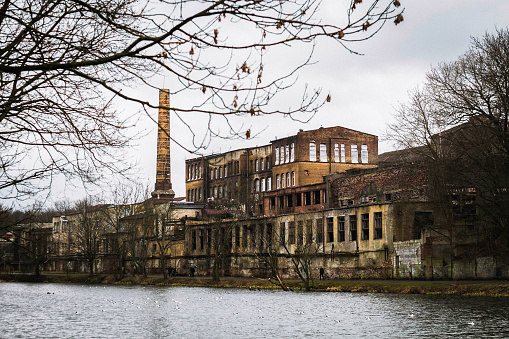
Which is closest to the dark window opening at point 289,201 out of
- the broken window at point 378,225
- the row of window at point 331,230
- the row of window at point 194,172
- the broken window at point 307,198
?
the broken window at point 307,198

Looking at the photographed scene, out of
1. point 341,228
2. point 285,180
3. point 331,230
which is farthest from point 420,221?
point 285,180

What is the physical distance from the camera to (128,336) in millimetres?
22719

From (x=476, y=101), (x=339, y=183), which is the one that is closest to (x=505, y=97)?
(x=476, y=101)

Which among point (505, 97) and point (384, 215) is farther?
point (384, 215)

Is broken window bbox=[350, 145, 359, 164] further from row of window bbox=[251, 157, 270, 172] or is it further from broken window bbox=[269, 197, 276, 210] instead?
row of window bbox=[251, 157, 270, 172]

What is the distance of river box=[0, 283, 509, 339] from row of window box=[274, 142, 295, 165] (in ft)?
140

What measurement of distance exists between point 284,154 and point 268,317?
56.4 metres

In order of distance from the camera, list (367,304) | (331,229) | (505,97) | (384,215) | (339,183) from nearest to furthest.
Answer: (367,304)
(505,97)
(384,215)
(331,229)
(339,183)

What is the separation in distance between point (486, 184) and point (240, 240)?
33.1 meters


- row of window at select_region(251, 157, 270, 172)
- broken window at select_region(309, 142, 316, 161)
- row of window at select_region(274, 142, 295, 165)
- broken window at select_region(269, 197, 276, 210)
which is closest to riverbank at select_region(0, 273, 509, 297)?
broken window at select_region(269, 197, 276, 210)

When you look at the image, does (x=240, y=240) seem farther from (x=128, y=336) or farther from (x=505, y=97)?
(x=128, y=336)

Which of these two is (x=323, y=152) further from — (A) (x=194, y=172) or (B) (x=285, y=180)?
(A) (x=194, y=172)

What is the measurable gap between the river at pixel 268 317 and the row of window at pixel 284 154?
140 feet

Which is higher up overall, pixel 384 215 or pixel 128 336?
pixel 384 215
